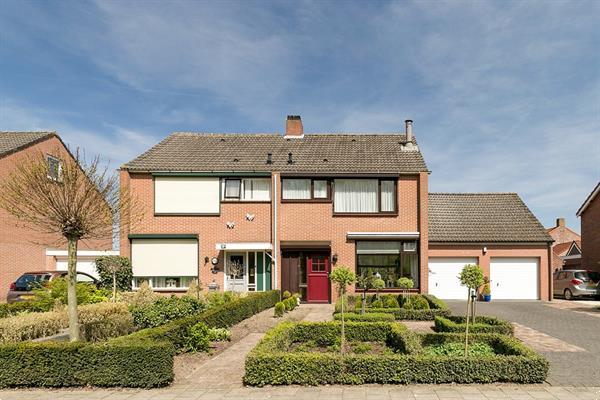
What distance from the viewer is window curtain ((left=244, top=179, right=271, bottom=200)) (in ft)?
66.9

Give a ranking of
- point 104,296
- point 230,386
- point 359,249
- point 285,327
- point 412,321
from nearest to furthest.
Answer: point 230,386 → point 285,327 → point 412,321 → point 104,296 → point 359,249

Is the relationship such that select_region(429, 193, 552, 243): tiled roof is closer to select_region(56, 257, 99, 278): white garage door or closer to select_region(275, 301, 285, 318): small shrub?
select_region(275, 301, 285, 318): small shrub

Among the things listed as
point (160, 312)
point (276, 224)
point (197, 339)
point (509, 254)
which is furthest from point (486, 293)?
point (160, 312)

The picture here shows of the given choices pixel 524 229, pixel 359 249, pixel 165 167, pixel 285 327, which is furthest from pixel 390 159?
pixel 285 327

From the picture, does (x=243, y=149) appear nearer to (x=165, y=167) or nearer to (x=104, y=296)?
(x=165, y=167)

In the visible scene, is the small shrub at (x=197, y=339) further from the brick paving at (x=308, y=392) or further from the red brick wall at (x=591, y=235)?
the red brick wall at (x=591, y=235)

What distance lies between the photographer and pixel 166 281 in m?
20.2

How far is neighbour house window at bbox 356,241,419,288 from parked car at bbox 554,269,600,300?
34.5ft

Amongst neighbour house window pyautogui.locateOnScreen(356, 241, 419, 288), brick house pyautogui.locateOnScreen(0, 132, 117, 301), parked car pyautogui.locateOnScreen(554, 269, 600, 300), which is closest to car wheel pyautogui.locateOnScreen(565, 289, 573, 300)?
parked car pyautogui.locateOnScreen(554, 269, 600, 300)

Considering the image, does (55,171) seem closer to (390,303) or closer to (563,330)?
(390,303)

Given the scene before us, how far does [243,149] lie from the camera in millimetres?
22422

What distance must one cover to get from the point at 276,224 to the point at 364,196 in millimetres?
4293

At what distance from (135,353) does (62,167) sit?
425 cm

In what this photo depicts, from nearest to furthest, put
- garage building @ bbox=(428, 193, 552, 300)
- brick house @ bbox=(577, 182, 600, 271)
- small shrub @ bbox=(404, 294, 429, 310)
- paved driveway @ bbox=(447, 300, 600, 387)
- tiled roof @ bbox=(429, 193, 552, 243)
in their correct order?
1. paved driveway @ bbox=(447, 300, 600, 387)
2. small shrub @ bbox=(404, 294, 429, 310)
3. garage building @ bbox=(428, 193, 552, 300)
4. tiled roof @ bbox=(429, 193, 552, 243)
5. brick house @ bbox=(577, 182, 600, 271)
